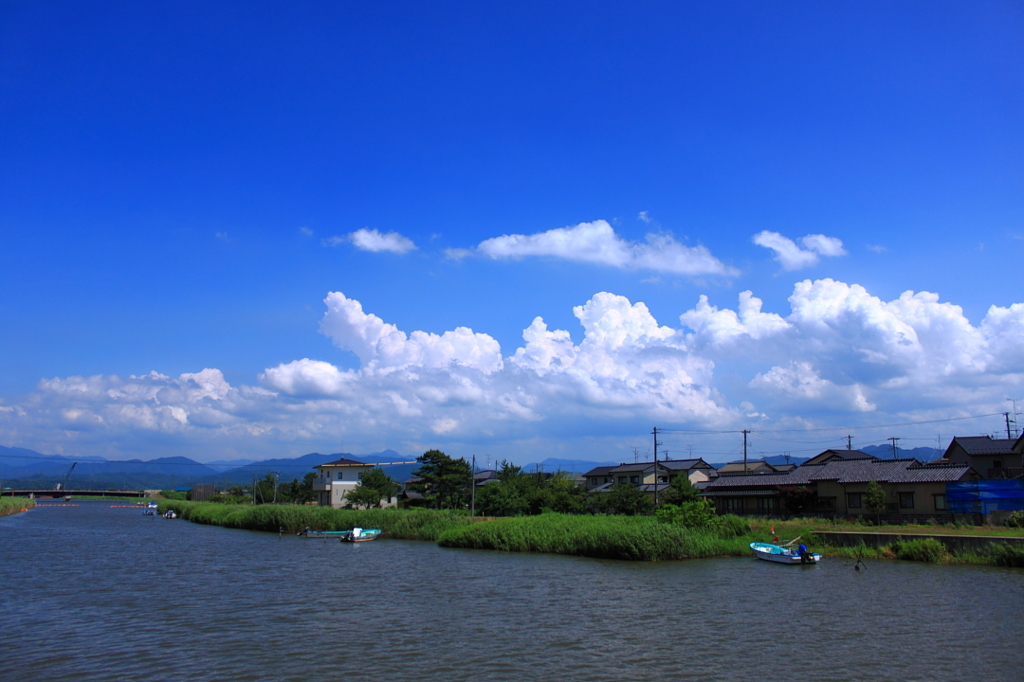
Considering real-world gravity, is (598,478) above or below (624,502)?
above

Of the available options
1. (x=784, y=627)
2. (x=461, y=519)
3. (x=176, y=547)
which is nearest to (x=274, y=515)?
(x=176, y=547)

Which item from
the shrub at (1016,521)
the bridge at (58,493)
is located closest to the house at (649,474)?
the shrub at (1016,521)

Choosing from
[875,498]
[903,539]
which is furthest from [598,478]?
[903,539]

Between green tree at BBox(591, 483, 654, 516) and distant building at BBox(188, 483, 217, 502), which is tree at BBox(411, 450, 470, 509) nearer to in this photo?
green tree at BBox(591, 483, 654, 516)

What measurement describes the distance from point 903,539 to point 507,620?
71.2 ft

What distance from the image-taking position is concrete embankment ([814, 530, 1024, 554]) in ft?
94.6

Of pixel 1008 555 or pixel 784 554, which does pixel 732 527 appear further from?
pixel 1008 555

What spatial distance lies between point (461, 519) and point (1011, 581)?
29823 mm

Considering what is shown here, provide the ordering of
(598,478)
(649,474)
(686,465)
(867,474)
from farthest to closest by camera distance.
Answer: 1. (598,478)
2. (686,465)
3. (649,474)
4. (867,474)

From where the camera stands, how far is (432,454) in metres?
60.8

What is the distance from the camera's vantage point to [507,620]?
19453mm

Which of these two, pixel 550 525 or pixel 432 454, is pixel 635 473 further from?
pixel 550 525

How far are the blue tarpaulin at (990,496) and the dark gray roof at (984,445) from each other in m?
10.2

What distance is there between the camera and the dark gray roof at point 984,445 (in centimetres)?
5088
